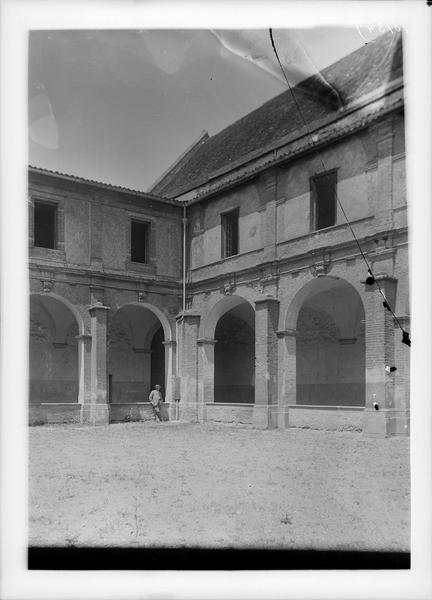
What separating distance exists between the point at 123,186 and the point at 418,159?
120 inches

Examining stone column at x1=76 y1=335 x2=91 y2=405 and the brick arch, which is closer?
stone column at x1=76 y1=335 x2=91 y2=405

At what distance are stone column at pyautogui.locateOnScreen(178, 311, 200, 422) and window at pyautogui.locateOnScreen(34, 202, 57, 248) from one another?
6.91ft

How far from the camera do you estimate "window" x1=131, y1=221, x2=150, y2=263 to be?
6.77 meters

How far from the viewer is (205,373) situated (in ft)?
24.5

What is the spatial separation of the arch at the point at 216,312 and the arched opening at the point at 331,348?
137 inches

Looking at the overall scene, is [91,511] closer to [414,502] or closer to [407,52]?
[414,502]

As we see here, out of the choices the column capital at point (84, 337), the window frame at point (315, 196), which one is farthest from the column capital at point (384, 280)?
the column capital at point (84, 337)

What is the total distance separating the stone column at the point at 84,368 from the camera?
23.4 ft

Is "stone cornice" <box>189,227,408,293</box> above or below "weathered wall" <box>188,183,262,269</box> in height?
below

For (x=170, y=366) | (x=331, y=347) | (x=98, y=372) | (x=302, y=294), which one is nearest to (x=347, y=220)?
(x=302, y=294)

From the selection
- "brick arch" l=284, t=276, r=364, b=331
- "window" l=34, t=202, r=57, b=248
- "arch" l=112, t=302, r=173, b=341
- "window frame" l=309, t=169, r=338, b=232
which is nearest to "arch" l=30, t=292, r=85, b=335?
"window" l=34, t=202, r=57, b=248

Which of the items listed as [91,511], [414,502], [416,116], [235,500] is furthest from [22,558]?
[416,116]

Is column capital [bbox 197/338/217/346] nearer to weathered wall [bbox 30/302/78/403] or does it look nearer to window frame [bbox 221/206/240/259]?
window frame [bbox 221/206/240/259]

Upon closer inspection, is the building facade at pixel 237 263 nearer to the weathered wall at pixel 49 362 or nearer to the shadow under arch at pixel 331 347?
the weathered wall at pixel 49 362
